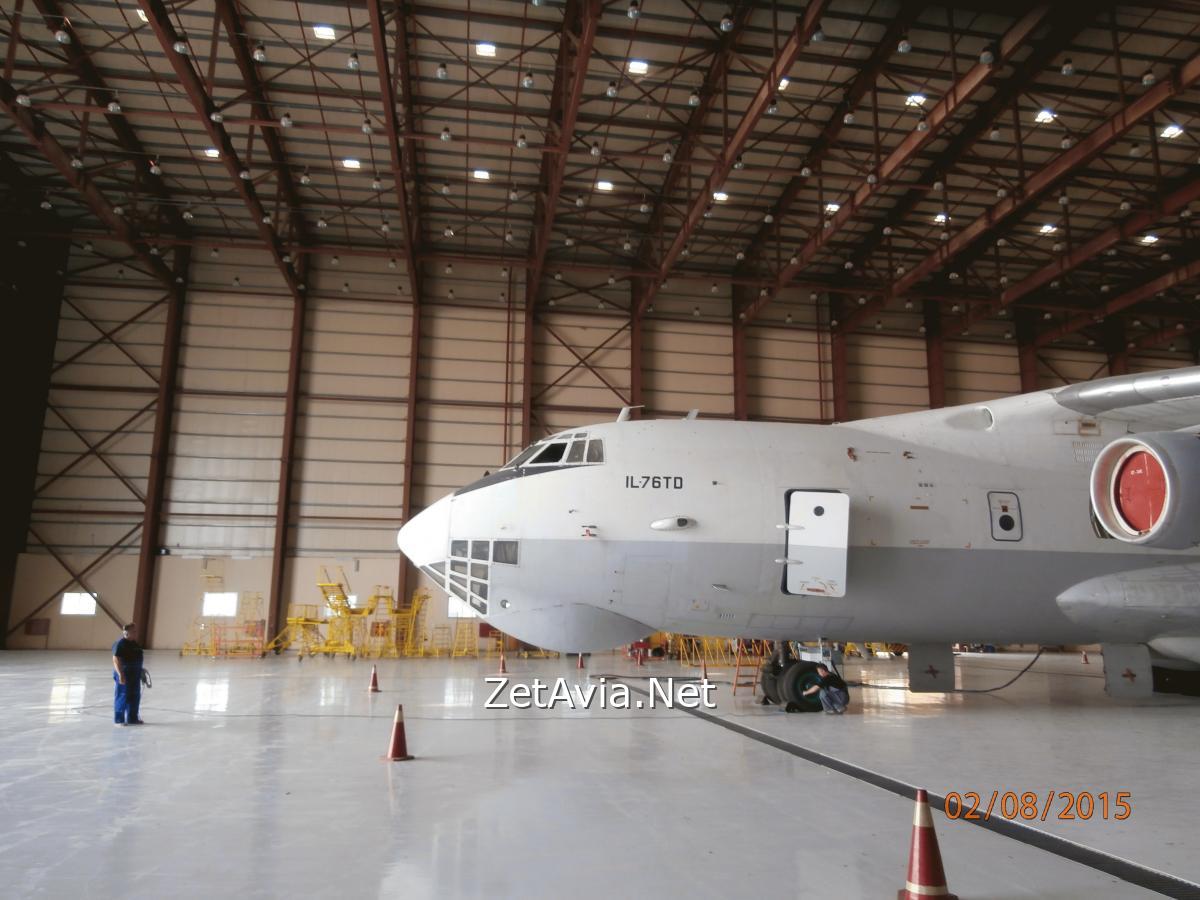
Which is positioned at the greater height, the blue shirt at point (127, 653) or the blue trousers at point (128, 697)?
the blue shirt at point (127, 653)

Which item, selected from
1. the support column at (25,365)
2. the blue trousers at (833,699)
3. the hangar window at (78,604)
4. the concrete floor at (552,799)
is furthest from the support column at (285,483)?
the blue trousers at (833,699)

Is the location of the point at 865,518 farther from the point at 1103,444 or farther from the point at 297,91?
the point at 297,91

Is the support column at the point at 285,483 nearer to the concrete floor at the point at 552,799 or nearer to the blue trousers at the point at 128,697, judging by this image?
the concrete floor at the point at 552,799

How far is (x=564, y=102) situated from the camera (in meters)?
18.8

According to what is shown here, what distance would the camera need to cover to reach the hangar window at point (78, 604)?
85.7ft

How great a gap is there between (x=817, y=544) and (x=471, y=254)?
22478 mm

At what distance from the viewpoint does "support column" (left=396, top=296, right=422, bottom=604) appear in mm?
26906

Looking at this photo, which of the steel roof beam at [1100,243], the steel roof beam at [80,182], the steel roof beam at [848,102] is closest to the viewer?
the steel roof beam at [848,102]

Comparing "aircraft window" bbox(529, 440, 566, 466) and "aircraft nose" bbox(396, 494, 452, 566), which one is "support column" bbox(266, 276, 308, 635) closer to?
"aircraft nose" bbox(396, 494, 452, 566)

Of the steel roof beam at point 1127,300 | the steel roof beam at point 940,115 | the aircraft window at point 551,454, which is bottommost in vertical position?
the aircraft window at point 551,454

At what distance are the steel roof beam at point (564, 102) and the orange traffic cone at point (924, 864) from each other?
15.4 meters

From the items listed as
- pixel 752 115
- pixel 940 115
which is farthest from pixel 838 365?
pixel 752 115

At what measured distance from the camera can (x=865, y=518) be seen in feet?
33.3
